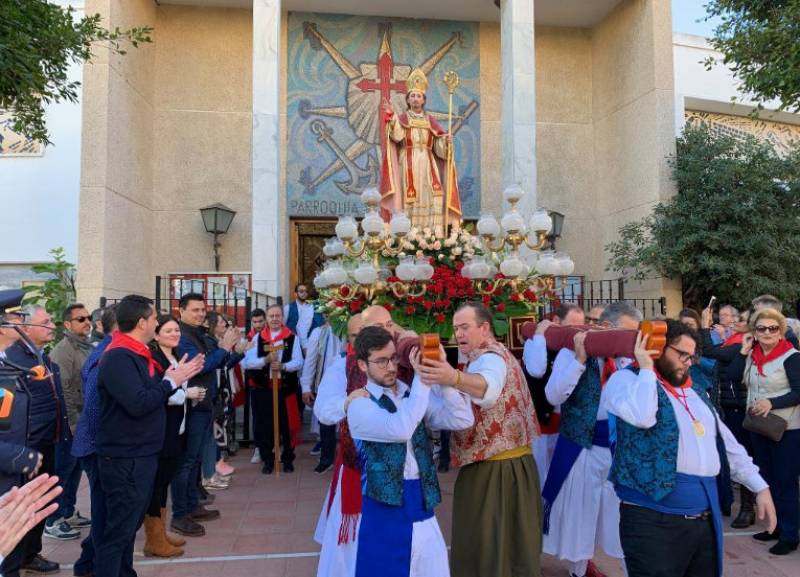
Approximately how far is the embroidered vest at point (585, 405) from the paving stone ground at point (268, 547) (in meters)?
1.07

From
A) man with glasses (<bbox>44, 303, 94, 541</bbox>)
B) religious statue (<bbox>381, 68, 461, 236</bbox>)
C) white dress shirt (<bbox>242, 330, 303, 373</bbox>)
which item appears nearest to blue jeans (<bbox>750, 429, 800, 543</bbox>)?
religious statue (<bbox>381, 68, 461, 236</bbox>)

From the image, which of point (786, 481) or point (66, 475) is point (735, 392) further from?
point (66, 475)

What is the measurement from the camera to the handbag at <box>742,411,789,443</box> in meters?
4.79

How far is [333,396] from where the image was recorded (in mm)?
3500

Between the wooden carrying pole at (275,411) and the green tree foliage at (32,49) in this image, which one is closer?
the green tree foliage at (32,49)

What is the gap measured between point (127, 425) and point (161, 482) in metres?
1.07

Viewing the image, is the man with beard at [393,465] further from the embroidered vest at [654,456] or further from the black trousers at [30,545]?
the black trousers at [30,545]

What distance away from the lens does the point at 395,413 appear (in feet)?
9.50

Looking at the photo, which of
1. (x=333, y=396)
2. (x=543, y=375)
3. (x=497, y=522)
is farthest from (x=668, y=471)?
(x=543, y=375)

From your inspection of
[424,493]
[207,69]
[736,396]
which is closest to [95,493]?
[424,493]

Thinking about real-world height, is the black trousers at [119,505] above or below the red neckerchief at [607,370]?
below

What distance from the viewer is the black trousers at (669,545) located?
280cm

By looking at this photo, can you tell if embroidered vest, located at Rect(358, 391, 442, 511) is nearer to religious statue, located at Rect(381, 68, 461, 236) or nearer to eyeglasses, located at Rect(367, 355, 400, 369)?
eyeglasses, located at Rect(367, 355, 400, 369)

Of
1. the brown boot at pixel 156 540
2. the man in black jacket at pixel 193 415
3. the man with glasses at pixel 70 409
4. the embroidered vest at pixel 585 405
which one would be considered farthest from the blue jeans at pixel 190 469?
the embroidered vest at pixel 585 405
